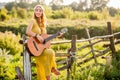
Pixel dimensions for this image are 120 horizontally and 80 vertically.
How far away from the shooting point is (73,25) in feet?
77.4

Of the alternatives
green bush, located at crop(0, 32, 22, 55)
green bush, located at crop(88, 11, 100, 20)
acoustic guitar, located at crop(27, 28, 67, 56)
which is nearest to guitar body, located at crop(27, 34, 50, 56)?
acoustic guitar, located at crop(27, 28, 67, 56)

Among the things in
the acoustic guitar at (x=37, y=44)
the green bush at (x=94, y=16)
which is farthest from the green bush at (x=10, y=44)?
the green bush at (x=94, y=16)

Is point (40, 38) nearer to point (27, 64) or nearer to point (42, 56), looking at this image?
point (42, 56)

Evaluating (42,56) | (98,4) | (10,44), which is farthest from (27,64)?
(98,4)

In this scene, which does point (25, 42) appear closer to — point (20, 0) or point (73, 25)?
point (73, 25)

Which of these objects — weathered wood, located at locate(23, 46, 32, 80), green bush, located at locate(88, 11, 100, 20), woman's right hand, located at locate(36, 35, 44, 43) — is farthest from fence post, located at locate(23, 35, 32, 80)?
green bush, located at locate(88, 11, 100, 20)

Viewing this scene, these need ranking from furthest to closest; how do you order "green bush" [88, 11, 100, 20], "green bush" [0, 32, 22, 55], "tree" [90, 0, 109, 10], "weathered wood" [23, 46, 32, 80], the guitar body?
"tree" [90, 0, 109, 10] < "green bush" [88, 11, 100, 20] < "green bush" [0, 32, 22, 55] < "weathered wood" [23, 46, 32, 80] < the guitar body

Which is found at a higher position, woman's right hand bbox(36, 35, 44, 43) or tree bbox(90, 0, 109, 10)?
woman's right hand bbox(36, 35, 44, 43)

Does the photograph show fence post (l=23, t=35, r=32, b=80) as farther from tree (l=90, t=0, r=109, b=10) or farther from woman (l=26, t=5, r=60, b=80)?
tree (l=90, t=0, r=109, b=10)

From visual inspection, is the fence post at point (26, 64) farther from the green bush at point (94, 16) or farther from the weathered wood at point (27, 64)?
the green bush at point (94, 16)

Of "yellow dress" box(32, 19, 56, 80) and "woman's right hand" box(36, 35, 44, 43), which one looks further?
"yellow dress" box(32, 19, 56, 80)

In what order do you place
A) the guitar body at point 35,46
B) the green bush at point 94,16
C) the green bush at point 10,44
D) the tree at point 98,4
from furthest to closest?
the tree at point 98,4, the green bush at point 94,16, the green bush at point 10,44, the guitar body at point 35,46

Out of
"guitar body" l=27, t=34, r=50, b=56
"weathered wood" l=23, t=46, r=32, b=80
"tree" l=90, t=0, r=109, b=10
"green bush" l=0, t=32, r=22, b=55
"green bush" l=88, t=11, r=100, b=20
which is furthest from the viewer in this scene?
"tree" l=90, t=0, r=109, b=10

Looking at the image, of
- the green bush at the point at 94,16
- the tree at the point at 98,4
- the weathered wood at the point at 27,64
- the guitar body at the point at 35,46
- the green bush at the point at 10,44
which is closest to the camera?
the guitar body at the point at 35,46
